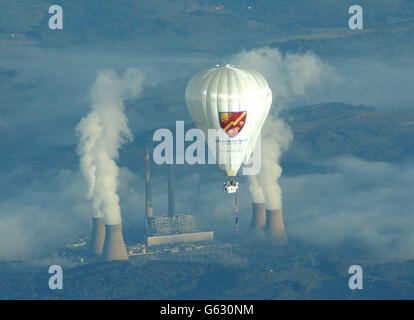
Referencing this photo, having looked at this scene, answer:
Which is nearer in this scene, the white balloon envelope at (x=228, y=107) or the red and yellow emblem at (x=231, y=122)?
the white balloon envelope at (x=228, y=107)

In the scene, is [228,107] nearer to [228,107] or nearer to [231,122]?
[228,107]

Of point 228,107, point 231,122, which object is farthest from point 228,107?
point 231,122

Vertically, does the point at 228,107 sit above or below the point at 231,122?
above

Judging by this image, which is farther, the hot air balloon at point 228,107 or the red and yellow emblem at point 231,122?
the red and yellow emblem at point 231,122

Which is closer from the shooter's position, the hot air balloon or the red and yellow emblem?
the hot air balloon
